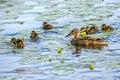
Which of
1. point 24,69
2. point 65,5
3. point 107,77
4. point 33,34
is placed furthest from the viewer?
point 65,5

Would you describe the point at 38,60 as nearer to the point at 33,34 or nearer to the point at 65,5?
the point at 33,34

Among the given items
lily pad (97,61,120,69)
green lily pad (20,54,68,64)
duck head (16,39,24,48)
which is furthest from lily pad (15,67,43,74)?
duck head (16,39,24,48)

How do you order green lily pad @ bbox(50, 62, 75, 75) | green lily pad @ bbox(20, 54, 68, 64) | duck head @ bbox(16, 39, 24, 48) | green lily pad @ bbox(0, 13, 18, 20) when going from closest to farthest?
green lily pad @ bbox(50, 62, 75, 75) → green lily pad @ bbox(20, 54, 68, 64) → duck head @ bbox(16, 39, 24, 48) → green lily pad @ bbox(0, 13, 18, 20)

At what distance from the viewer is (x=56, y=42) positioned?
45.6ft

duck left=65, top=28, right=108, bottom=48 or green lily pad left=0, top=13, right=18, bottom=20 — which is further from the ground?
green lily pad left=0, top=13, right=18, bottom=20

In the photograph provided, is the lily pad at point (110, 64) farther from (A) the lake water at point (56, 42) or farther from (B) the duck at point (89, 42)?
(B) the duck at point (89, 42)

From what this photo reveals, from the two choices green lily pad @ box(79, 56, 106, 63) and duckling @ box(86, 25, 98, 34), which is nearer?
green lily pad @ box(79, 56, 106, 63)

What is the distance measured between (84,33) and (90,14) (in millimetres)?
3437

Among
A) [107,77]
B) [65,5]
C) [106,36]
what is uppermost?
[65,5]

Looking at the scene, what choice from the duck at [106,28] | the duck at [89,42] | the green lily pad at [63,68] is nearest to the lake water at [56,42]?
the green lily pad at [63,68]

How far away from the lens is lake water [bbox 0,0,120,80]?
10.5 meters

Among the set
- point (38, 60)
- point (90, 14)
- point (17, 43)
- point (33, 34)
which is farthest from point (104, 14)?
point (38, 60)

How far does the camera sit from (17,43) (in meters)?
13.4

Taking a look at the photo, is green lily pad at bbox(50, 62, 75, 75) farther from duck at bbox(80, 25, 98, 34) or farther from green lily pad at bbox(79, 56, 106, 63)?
duck at bbox(80, 25, 98, 34)
